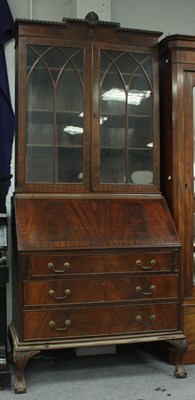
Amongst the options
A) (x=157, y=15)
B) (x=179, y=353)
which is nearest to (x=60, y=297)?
(x=179, y=353)

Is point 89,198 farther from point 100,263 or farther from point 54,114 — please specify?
point 54,114

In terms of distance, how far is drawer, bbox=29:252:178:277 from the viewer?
2.55 m

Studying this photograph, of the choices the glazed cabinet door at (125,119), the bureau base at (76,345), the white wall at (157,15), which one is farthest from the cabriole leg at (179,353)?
the white wall at (157,15)

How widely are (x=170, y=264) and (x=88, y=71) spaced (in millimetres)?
1320

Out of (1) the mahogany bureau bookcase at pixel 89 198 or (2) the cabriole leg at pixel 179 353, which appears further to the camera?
(2) the cabriole leg at pixel 179 353

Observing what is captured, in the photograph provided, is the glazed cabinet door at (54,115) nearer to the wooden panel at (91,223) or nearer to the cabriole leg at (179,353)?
the wooden panel at (91,223)

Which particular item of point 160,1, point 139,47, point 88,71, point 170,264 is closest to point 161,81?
point 139,47

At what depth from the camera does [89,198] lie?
2896mm

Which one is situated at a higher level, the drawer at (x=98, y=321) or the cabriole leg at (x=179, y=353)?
the drawer at (x=98, y=321)

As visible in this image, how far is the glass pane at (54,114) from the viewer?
290cm

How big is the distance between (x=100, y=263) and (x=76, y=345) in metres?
0.47

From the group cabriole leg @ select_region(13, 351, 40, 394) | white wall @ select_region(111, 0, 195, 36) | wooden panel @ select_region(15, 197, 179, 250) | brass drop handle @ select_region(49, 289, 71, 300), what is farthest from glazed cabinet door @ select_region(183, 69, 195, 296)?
cabriole leg @ select_region(13, 351, 40, 394)

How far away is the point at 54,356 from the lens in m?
3.11

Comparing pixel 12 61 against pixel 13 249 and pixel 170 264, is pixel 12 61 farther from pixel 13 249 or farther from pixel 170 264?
pixel 170 264
